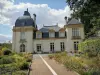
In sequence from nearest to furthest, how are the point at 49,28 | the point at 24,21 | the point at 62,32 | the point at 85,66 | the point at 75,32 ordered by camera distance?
the point at 85,66 → the point at 75,32 → the point at 62,32 → the point at 24,21 → the point at 49,28

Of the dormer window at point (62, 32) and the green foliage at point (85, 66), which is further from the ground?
the dormer window at point (62, 32)

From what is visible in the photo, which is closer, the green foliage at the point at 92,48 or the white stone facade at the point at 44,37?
the green foliage at the point at 92,48

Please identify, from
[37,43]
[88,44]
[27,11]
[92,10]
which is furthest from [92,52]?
[27,11]

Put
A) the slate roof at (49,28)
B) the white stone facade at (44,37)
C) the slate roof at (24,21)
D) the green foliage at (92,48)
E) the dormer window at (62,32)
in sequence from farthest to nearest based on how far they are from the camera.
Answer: the slate roof at (49,28), the slate roof at (24,21), the dormer window at (62,32), the white stone facade at (44,37), the green foliage at (92,48)

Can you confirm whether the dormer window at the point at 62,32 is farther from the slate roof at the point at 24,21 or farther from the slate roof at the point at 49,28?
the slate roof at the point at 24,21

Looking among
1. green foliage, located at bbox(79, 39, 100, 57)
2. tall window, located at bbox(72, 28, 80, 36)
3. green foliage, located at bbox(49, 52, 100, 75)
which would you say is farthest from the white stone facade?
green foliage, located at bbox(49, 52, 100, 75)

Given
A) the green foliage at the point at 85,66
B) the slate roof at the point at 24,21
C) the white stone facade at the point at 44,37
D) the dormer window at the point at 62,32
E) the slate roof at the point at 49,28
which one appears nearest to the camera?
the green foliage at the point at 85,66

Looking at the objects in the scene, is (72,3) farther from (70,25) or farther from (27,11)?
(27,11)

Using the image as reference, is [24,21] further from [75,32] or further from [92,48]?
[92,48]

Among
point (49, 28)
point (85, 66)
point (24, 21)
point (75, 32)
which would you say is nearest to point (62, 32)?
point (75, 32)

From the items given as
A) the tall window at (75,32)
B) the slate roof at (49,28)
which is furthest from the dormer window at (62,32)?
the tall window at (75,32)

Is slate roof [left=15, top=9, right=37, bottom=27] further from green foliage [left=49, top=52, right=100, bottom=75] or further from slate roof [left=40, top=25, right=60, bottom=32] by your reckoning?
green foliage [left=49, top=52, right=100, bottom=75]

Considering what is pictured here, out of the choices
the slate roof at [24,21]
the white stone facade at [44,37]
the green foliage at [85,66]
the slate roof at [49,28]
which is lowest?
the green foliage at [85,66]

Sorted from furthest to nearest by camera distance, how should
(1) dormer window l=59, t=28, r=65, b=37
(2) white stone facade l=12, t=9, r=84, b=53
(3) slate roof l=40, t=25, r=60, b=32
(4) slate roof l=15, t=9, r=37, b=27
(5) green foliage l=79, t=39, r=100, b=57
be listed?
(3) slate roof l=40, t=25, r=60, b=32
(4) slate roof l=15, t=9, r=37, b=27
(1) dormer window l=59, t=28, r=65, b=37
(2) white stone facade l=12, t=9, r=84, b=53
(5) green foliage l=79, t=39, r=100, b=57
